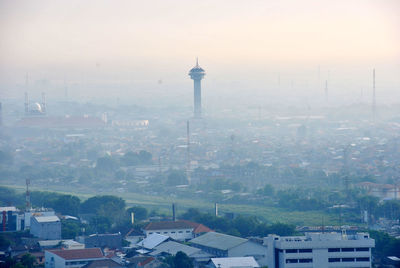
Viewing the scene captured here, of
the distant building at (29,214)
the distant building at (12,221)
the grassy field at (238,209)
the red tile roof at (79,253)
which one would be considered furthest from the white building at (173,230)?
the distant building at (12,221)

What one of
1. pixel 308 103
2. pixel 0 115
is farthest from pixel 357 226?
pixel 308 103

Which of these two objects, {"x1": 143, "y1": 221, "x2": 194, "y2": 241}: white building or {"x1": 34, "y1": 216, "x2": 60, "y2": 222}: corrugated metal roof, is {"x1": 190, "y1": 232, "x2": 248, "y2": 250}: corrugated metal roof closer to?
{"x1": 143, "y1": 221, "x2": 194, "y2": 241}: white building

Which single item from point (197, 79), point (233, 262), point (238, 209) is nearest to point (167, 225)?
point (233, 262)

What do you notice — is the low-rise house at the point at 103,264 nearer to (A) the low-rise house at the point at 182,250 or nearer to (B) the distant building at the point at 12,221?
(A) the low-rise house at the point at 182,250

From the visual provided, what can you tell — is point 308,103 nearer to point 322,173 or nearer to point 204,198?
point 322,173

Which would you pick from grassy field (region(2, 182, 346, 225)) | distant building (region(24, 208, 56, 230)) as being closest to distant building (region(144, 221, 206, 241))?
distant building (region(24, 208, 56, 230))
